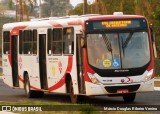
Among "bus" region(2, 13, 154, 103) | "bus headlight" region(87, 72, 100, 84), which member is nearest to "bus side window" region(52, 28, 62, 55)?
"bus" region(2, 13, 154, 103)

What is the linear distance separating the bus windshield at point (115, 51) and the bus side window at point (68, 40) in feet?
3.79

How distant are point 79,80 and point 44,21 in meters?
4.45

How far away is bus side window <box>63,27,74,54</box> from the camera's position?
2484 centimetres

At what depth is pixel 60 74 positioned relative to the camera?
2602cm

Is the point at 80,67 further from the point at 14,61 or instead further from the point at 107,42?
the point at 14,61

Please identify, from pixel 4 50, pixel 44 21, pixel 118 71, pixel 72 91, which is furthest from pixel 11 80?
pixel 118 71

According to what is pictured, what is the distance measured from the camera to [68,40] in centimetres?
2511

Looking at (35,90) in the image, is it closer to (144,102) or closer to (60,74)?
(60,74)

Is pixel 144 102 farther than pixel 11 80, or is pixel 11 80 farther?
pixel 11 80

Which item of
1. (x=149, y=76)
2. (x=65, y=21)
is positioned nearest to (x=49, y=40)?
(x=65, y=21)

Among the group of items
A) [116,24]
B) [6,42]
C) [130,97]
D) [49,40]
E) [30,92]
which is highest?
[116,24]

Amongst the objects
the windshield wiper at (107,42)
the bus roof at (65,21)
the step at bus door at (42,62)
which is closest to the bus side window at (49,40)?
the bus roof at (65,21)

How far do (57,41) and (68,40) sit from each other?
1106 millimetres

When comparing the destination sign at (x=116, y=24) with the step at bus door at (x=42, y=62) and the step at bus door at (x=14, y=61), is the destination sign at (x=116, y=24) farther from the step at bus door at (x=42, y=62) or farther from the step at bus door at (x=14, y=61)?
the step at bus door at (x=14, y=61)
